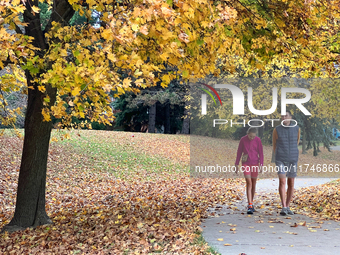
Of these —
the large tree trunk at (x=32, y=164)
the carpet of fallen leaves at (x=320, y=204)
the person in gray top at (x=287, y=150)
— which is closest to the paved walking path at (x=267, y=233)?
the carpet of fallen leaves at (x=320, y=204)

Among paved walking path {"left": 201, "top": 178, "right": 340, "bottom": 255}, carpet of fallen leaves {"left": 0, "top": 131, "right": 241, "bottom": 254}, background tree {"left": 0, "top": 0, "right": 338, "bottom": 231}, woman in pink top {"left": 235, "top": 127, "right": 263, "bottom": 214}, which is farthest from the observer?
woman in pink top {"left": 235, "top": 127, "right": 263, "bottom": 214}

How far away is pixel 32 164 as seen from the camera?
25.4 ft

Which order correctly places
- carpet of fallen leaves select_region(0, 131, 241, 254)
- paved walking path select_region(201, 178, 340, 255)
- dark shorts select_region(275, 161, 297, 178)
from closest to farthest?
paved walking path select_region(201, 178, 340, 255), carpet of fallen leaves select_region(0, 131, 241, 254), dark shorts select_region(275, 161, 297, 178)

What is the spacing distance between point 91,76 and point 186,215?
444cm

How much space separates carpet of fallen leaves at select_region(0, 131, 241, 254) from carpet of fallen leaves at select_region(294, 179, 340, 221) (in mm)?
1993

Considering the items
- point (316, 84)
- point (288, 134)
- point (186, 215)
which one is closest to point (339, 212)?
point (288, 134)

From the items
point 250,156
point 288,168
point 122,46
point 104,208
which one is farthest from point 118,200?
point 122,46

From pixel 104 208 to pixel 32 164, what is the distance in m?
2.78

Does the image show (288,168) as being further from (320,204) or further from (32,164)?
(32,164)

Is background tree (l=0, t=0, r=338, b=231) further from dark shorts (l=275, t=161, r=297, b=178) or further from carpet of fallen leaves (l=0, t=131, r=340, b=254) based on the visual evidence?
dark shorts (l=275, t=161, r=297, b=178)

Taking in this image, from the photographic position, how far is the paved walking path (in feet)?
17.6

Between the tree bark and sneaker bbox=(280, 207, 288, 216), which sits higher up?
the tree bark

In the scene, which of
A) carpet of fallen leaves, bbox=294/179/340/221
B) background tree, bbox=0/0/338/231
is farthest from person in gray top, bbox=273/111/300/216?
background tree, bbox=0/0/338/231

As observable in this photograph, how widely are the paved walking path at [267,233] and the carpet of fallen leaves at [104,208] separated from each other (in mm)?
376
